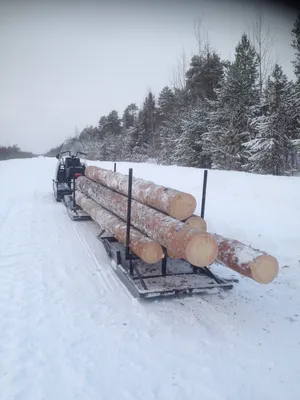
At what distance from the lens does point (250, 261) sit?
3590mm

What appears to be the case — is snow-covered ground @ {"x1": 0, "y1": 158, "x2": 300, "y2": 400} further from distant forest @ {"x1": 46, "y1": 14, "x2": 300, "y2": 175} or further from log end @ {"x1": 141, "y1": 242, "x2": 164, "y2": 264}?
distant forest @ {"x1": 46, "y1": 14, "x2": 300, "y2": 175}

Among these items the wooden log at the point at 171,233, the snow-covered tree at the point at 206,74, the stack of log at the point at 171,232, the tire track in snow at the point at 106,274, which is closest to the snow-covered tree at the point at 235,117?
the snow-covered tree at the point at 206,74

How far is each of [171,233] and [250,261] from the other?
1099 millimetres

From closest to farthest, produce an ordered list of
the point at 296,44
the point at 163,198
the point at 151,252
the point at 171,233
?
1. the point at 171,233
2. the point at 151,252
3. the point at 163,198
4. the point at 296,44

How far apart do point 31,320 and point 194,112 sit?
2334 cm

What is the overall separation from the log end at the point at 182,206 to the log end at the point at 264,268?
1368 mm

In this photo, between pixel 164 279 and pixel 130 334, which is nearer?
pixel 130 334

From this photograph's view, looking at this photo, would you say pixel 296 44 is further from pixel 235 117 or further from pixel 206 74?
pixel 206 74

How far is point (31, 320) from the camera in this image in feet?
11.9

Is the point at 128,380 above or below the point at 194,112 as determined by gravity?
below

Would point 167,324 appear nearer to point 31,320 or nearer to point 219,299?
point 219,299

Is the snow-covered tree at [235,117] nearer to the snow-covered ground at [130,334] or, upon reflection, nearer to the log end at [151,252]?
the snow-covered ground at [130,334]

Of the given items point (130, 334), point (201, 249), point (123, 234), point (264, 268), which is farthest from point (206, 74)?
point (130, 334)

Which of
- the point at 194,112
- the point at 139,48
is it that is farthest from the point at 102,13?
the point at 194,112
